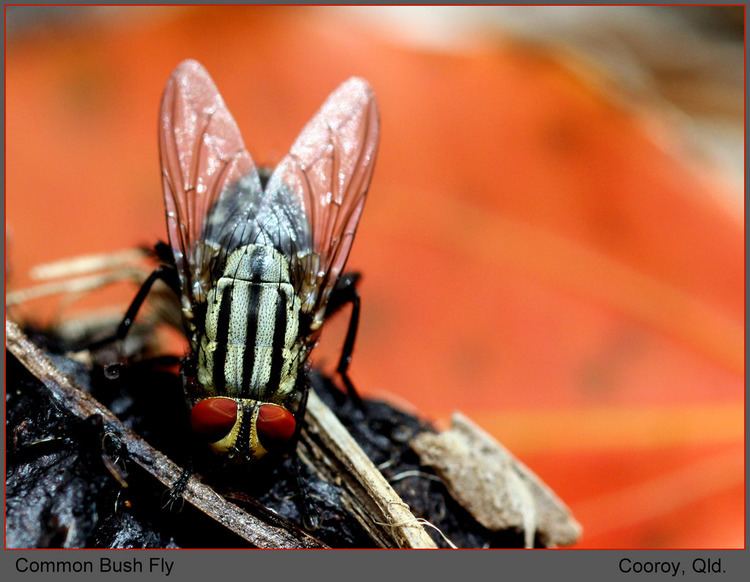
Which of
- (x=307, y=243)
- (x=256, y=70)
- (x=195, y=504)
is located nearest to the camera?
(x=195, y=504)

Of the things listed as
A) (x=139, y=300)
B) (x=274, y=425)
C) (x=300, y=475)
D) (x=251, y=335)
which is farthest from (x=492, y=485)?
(x=139, y=300)

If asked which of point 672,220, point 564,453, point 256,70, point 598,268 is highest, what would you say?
point 256,70

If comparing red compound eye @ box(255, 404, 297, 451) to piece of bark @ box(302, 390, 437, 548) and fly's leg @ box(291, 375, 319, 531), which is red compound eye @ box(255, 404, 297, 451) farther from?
piece of bark @ box(302, 390, 437, 548)

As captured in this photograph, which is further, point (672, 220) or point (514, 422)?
point (672, 220)

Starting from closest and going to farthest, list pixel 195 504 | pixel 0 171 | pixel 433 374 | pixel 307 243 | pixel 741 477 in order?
1. pixel 195 504
2. pixel 307 243
3. pixel 0 171
4. pixel 741 477
5. pixel 433 374

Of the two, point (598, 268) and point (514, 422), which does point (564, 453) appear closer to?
point (514, 422)

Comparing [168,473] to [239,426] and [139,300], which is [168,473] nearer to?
[239,426]

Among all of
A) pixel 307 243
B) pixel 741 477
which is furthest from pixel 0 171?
pixel 741 477

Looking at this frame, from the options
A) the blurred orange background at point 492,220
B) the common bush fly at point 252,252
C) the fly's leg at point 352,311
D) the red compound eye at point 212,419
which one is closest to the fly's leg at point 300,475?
the common bush fly at point 252,252
